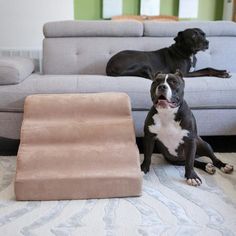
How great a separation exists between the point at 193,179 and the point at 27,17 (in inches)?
114

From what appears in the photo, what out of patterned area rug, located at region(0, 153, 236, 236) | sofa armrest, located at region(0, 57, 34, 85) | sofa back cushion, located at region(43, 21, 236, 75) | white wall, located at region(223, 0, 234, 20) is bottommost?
patterned area rug, located at region(0, 153, 236, 236)

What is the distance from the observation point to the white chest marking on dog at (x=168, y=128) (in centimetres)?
183

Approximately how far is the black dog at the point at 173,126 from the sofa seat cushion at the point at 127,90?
0.33 m

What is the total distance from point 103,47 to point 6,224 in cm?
189

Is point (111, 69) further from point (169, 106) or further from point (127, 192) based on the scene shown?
point (127, 192)

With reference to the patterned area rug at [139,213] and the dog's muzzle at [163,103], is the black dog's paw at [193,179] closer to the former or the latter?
the patterned area rug at [139,213]

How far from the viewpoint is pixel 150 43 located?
116 inches

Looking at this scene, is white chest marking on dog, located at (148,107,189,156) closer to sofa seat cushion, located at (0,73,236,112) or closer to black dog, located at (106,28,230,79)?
sofa seat cushion, located at (0,73,236,112)

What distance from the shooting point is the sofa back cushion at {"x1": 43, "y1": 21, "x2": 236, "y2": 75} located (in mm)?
2902

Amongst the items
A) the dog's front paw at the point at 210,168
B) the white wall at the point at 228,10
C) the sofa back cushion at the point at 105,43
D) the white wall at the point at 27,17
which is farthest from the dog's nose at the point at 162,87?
the white wall at the point at 228,10

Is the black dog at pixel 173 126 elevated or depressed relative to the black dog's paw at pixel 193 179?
elevated

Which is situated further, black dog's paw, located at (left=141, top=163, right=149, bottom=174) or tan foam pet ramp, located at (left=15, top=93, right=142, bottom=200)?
black dog's paw, located at (left=141, top=163, right=149, bottom=174)

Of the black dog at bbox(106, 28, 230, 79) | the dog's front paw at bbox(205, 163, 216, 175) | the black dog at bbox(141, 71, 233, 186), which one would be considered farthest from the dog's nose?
the black dog at bbox(106, 28, 230, 79)

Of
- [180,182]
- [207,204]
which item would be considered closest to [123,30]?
[180,182]
